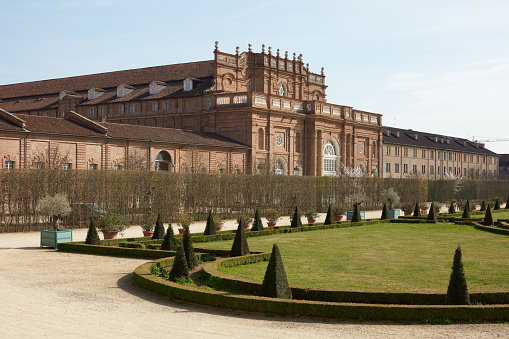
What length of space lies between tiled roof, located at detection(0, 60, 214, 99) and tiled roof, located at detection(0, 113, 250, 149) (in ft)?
32.8

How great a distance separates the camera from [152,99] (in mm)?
56594

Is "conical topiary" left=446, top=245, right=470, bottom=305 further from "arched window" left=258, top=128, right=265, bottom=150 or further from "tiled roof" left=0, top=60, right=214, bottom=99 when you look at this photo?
"tiled roof" left=0, top=60, right=214, bottom=99

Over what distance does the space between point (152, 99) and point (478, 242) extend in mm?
39162

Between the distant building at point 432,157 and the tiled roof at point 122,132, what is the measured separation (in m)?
30.3

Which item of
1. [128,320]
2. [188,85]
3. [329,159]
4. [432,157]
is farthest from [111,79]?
[128,320]

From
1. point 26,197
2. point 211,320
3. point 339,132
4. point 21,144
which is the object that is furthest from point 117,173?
point 339,132

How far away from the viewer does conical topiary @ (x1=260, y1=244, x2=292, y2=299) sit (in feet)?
37.5

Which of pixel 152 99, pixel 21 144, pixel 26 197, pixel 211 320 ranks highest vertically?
pixel 152 99

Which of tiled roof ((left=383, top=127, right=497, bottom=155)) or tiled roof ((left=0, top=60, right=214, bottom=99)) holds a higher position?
tiled roof ((left=0, top=60, right=214, bottom=99))

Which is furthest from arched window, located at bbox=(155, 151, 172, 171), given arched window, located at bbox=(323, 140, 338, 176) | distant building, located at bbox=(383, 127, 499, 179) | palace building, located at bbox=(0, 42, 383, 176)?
distant building, located at bbox=(383, 127, 499, 179)

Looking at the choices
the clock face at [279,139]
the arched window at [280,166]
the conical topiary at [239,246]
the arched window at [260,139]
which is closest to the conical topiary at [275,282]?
the conical topiary at [239,246]

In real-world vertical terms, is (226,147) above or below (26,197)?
above

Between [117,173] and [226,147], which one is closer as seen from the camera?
[117,173]

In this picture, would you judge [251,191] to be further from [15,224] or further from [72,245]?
[72,245]
